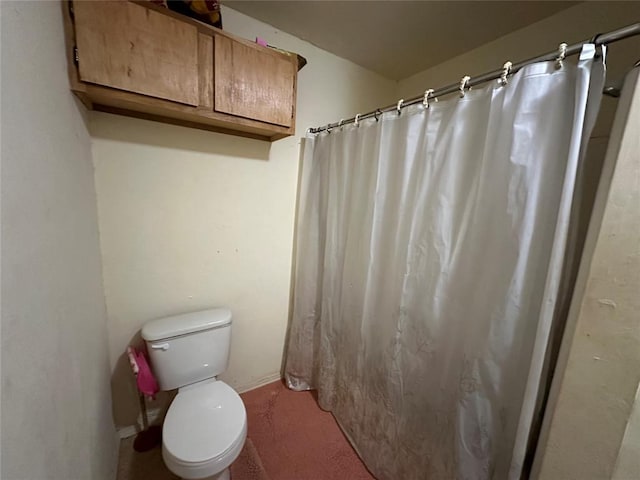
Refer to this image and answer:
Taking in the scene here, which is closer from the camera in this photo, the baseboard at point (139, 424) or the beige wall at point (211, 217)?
the beige wall at point (211, 217)

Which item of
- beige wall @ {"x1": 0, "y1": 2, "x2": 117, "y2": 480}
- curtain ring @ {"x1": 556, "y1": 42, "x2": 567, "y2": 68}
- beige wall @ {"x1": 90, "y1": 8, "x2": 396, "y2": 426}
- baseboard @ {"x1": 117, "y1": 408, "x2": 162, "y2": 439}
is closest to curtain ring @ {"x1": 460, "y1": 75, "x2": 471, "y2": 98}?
curtain ring @ {"x1": 556, "y1": 42, "x2": 567, "y2": 68}

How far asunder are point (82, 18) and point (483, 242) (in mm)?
1542

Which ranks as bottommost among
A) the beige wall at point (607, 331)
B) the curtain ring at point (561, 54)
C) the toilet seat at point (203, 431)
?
the toilet seat at point (203, 431)

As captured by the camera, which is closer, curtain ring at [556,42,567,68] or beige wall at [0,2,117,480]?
beige wall at [0,2,117,480]

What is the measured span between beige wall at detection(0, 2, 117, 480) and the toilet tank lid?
0.27 m

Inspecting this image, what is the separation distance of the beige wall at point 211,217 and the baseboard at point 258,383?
0.5 inches

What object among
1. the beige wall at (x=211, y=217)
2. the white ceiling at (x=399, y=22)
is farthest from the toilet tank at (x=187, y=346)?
the white ceiling at (x=399, y=22)

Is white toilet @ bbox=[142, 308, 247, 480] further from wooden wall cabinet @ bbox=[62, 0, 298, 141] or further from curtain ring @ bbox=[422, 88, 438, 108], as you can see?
curtain ring @ bbox=[422, 88, 438, 108]

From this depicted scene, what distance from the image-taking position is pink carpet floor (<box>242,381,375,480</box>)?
1286mm

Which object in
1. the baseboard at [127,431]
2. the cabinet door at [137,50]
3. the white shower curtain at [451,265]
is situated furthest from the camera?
the baseboard at [127,431]

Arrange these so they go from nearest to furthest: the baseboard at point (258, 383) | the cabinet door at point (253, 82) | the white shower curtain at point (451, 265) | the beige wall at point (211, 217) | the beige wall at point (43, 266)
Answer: the beige wall at point (43, 266)
the white shower curtain at point (451, 265)
the cabinet door at point (253, 82)
the beige wall at point (211, 217)
the baseboard at point (258, 383)

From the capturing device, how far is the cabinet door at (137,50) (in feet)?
2.82

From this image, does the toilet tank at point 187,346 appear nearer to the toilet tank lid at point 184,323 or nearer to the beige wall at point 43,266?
the toilet tank lid at point 184,323

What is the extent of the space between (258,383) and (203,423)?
0.76 meters
